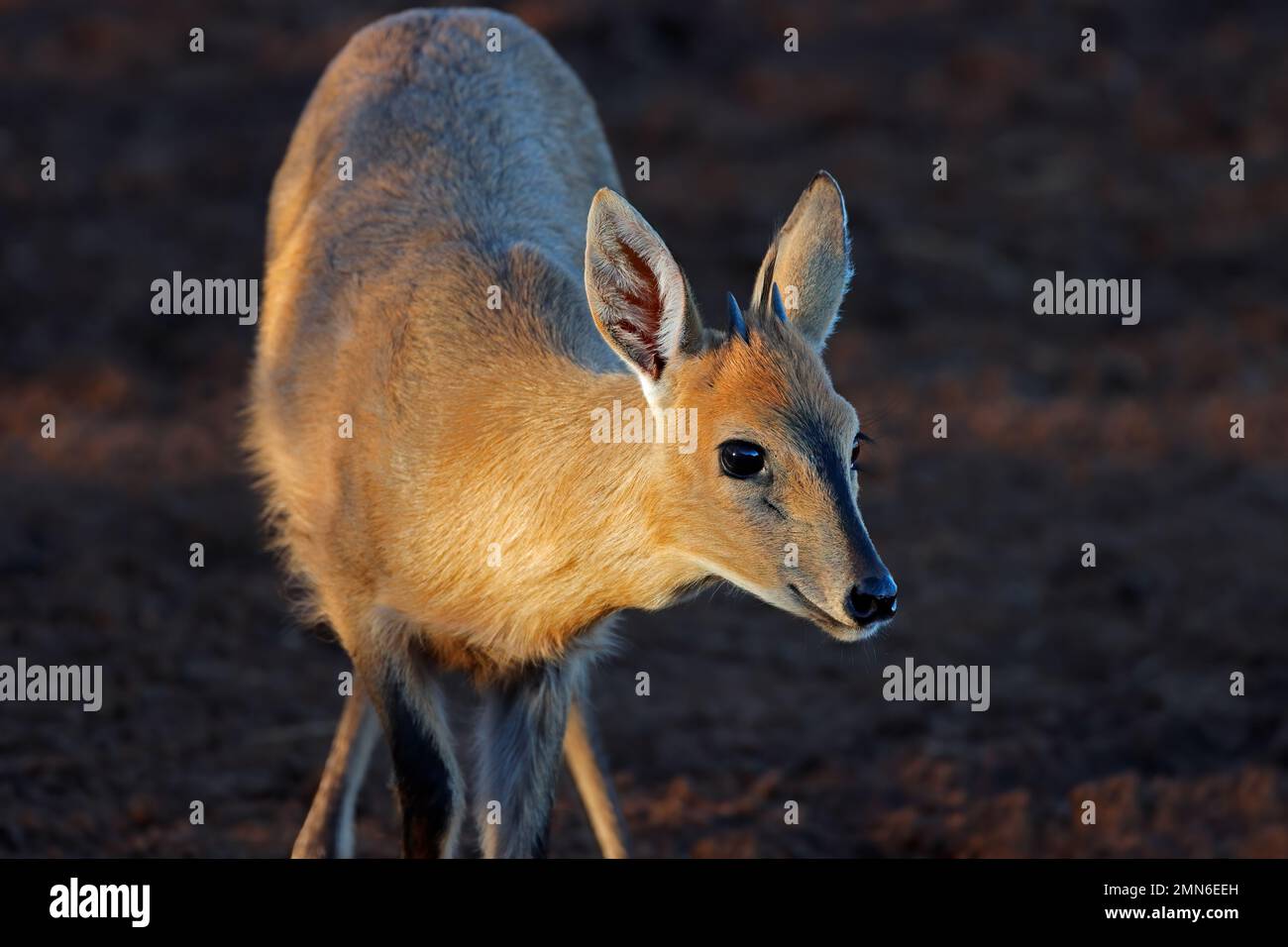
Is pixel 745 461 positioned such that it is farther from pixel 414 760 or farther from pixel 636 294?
pixel 414 760

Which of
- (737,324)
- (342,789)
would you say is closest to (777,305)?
(737,324)

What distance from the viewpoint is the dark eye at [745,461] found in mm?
5109

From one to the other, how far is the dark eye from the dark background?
252cm

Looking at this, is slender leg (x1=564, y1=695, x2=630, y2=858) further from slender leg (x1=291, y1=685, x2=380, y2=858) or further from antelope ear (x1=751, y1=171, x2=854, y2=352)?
antelope ear (x1=751, y1=171, x2=854, y2=352)

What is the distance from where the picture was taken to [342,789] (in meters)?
7.04

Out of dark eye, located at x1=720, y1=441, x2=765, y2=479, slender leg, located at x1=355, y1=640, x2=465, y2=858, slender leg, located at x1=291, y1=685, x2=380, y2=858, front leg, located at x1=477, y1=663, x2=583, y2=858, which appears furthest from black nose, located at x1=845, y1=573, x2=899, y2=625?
slender leg, located at x1=291, y1=685, x2=380, y2=858

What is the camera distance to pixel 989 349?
41.6 feet

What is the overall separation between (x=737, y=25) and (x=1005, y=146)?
9.41ft

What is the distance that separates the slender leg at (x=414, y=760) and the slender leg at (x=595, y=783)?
112cm

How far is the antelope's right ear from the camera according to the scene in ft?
17.3

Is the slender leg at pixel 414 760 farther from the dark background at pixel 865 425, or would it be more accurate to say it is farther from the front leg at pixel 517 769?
the dark background at pixel 865 425

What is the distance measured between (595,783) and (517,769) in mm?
942

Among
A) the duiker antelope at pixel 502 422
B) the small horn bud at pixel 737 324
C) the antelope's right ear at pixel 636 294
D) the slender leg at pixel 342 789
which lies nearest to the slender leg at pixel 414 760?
the duiker antelope at pixel 502 422

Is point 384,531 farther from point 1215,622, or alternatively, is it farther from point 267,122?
point 267,122
